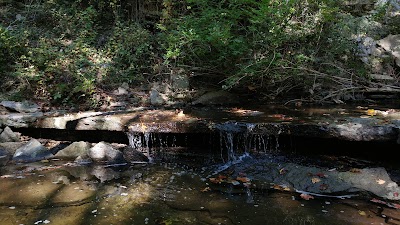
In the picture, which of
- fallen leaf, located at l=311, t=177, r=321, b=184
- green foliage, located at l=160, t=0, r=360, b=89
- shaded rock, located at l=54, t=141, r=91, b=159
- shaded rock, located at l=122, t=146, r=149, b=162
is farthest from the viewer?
green foliage, located at l=160, t=0, r=360, b=89

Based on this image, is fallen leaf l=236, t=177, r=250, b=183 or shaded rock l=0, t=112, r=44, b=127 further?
shaded rock l=0, t=112, r=44, b=127

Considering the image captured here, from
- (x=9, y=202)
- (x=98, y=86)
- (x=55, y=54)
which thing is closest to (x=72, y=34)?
(x=55, y=54)

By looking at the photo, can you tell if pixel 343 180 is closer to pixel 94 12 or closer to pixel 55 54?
pixel 55 54

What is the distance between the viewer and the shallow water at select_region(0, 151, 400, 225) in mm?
3781

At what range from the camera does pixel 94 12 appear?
11.0m

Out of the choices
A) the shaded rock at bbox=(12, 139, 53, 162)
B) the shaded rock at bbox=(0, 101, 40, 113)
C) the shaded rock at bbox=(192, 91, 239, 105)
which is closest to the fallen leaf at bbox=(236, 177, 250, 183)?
the shaded rock at bbox=(12, 139, 53, 162)

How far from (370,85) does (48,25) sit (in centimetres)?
992

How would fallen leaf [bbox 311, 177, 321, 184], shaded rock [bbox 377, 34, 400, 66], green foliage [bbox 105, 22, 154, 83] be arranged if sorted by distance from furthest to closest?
green foliage [bbox 105, 22, 154, 83]
shaded rock [bbox 377, 34, 400, 66]
fallen leaf [bbox 311, 177, 321, 184]

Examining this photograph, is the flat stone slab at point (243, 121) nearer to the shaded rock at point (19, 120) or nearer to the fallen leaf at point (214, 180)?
the shaded rock at point (19, 120)

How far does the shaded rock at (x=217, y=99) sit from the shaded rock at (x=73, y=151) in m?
3.30

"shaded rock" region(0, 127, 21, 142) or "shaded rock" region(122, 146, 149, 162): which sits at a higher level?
"shaded rock" region(0, 127, 21, 142)

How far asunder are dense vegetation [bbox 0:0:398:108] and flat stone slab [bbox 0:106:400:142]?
3.38 feet

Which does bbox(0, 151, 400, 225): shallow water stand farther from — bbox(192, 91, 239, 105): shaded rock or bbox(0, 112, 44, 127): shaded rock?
bbox(192, 91, 239, 105): shaded rock

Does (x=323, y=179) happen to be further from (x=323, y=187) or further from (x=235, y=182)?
(x=235, y=182)
